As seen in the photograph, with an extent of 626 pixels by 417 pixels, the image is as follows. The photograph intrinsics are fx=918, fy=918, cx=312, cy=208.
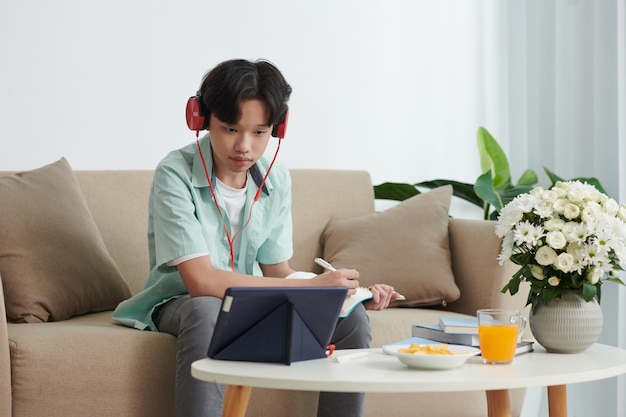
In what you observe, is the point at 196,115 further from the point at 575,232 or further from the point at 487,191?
the point at 487,191

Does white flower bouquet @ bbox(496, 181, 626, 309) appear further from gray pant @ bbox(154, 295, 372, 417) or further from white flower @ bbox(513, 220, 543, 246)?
gray pant @ bbox(154, 295, 372, 417)

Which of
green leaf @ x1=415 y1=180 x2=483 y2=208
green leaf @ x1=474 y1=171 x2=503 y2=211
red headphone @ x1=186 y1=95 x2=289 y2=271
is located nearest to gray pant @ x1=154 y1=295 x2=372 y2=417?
red headphone @ x1=186 y1=95 x2=289 y2=271

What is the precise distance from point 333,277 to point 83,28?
63.4 inches

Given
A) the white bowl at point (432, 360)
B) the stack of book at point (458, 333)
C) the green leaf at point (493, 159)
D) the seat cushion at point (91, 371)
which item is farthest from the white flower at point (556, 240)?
the green leaf at point (493, 159)

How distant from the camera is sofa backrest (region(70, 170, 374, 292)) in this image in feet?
9.04

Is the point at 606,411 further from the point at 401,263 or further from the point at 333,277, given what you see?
the point at 333,277

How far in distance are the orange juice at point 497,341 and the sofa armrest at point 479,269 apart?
1011mm

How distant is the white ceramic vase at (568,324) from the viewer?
6.07ft

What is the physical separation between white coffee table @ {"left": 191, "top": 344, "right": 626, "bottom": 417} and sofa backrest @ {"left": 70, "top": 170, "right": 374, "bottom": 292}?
1.17 meters

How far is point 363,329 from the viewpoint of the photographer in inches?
86.0

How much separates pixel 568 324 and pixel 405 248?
1012 millimetres

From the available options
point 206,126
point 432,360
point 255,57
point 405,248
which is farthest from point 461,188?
point 432,360

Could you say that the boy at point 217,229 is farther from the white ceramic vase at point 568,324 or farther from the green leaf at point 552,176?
the green leaf at point 552,176

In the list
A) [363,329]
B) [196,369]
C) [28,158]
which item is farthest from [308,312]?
[28,158]
